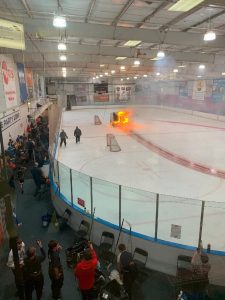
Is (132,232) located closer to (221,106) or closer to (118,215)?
(118,215)

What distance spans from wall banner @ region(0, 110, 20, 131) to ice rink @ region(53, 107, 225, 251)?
3.29 metres

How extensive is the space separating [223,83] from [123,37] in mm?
17142

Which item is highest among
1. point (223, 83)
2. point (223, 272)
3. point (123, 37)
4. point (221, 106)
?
point (123, 37)

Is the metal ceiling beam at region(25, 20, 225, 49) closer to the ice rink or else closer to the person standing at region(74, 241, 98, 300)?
the ice rink

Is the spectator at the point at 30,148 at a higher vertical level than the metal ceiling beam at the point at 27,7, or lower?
lower

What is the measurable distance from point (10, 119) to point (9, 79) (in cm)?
247

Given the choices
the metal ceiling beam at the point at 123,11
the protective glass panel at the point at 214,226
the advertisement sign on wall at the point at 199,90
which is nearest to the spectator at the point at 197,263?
the protective glass panel at the point at 214,226

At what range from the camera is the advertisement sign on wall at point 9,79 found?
570 inches

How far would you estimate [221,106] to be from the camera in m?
26.9

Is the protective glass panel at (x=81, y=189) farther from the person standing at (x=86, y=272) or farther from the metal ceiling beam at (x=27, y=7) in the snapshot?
the metal ceiling beam at (x=27, y=7)

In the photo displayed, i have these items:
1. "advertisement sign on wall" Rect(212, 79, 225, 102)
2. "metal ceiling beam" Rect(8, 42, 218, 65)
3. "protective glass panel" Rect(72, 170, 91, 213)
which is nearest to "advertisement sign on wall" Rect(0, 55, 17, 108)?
"metal ceiling beam" Rect(8, 42, 218, 65)

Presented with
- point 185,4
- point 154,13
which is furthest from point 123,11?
point 185,4

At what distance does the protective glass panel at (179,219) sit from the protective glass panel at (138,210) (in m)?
0.28

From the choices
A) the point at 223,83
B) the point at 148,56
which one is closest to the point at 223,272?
the point at 148,56
